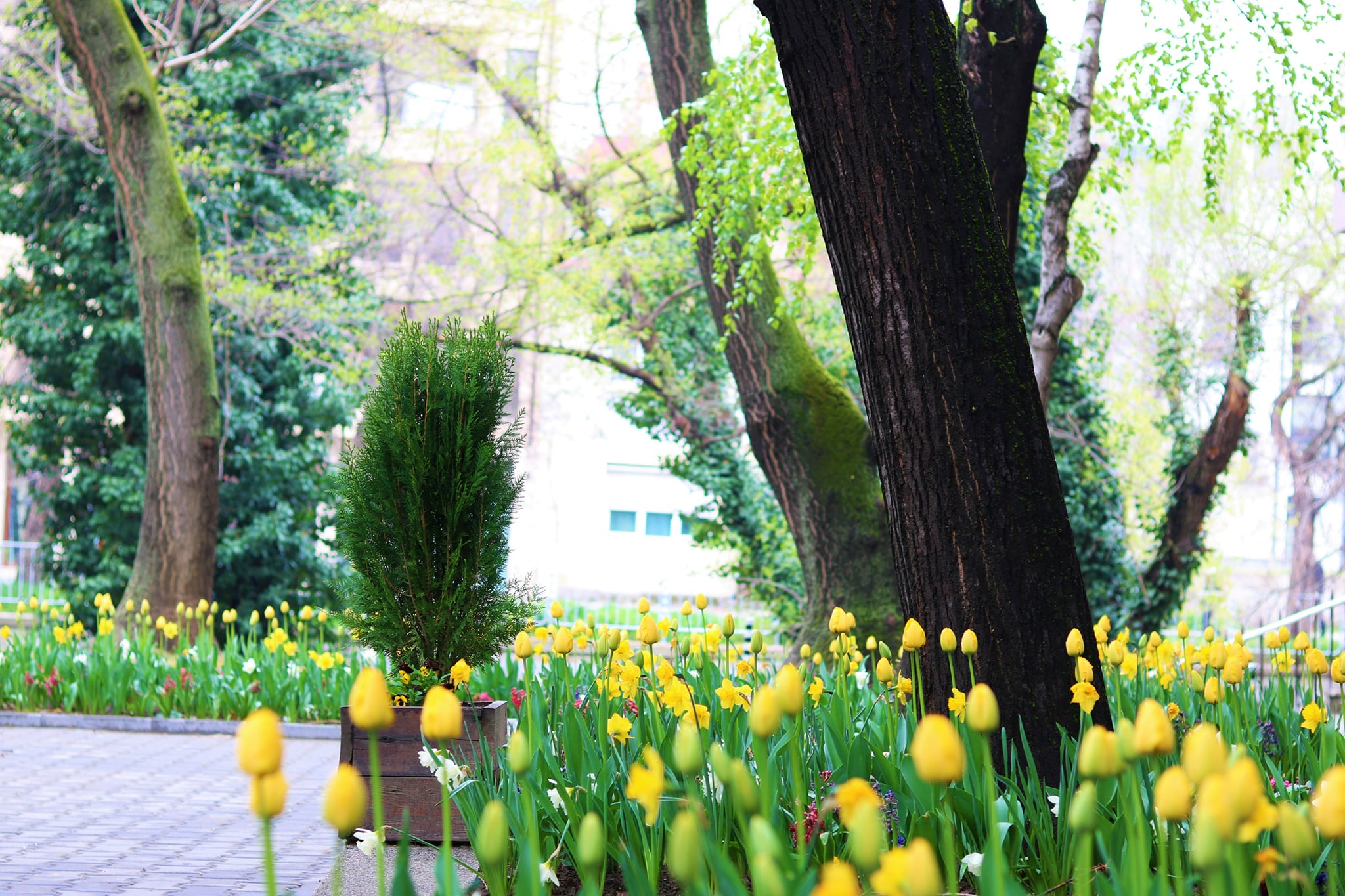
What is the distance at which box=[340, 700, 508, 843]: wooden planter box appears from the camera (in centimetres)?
417

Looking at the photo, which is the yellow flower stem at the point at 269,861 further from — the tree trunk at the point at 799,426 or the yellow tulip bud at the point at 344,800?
the tree trunk at the point at 799,426

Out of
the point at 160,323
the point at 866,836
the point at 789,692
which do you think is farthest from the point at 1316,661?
the point at 160,323

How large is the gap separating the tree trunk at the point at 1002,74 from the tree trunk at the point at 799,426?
2836mm

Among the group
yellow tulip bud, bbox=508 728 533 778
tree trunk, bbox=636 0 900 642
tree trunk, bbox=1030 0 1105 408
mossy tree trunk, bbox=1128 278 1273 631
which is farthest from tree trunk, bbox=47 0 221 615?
mossy tree trunk, bbox=1128 278 1273 631

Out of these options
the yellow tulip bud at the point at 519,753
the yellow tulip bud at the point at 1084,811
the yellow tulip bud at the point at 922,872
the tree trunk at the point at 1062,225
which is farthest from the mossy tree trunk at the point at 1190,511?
the yellow tulip bud at the point at 922,872

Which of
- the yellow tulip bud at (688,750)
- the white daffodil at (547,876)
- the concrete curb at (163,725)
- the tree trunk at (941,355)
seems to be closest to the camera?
the yellow tulip bud at (688,750)

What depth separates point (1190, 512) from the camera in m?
15.3

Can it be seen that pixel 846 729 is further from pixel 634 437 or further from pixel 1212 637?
pixel 634 437

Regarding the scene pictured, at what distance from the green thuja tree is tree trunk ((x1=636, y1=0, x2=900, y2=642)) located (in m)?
4.92

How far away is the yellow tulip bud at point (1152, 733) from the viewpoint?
63.5 inches

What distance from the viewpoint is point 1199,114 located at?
84.2 feet

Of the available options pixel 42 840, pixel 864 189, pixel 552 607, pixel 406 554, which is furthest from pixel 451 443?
pixel 42 840

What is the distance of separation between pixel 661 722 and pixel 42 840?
9.93ft

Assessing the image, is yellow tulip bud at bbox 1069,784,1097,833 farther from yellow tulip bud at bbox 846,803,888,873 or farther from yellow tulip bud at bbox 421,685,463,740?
yellow tulip bud at bbox 421,685,463,740
